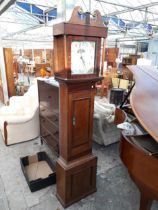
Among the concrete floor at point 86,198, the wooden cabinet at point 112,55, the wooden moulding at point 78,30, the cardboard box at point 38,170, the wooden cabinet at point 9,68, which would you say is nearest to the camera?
the wooden moulding at point 78,30

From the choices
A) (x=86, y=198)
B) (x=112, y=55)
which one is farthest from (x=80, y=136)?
(x=112, y=55)

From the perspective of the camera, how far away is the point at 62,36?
1.53m

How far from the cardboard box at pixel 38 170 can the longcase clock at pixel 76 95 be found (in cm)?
25

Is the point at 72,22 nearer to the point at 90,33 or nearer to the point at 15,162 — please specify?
the point at 90,33

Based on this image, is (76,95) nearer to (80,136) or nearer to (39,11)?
(80,136)

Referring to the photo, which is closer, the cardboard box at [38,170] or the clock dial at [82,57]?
the clock dial at [82,57]

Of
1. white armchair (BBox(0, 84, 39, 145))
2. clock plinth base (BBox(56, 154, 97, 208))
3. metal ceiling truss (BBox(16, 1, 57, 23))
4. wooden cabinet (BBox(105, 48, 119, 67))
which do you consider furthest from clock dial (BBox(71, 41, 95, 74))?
wooden cabinet (BBox(105, 48, 119, 67))

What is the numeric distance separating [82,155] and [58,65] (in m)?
0.99

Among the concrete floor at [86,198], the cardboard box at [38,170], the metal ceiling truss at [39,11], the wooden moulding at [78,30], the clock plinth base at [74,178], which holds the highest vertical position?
the metal ceiling truss at [39,11]

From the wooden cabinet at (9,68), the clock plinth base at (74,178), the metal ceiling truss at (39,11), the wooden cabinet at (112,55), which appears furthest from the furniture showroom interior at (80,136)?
the wooden cabinet at (112,55)

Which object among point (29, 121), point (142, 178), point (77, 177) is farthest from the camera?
point (29, 121)

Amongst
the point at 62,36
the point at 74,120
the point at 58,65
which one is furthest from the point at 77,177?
the point at 62,36

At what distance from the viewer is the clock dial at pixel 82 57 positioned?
5.23ft

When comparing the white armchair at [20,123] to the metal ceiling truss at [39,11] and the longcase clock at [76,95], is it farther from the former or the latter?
the metal ceiling truss at [39,11]
